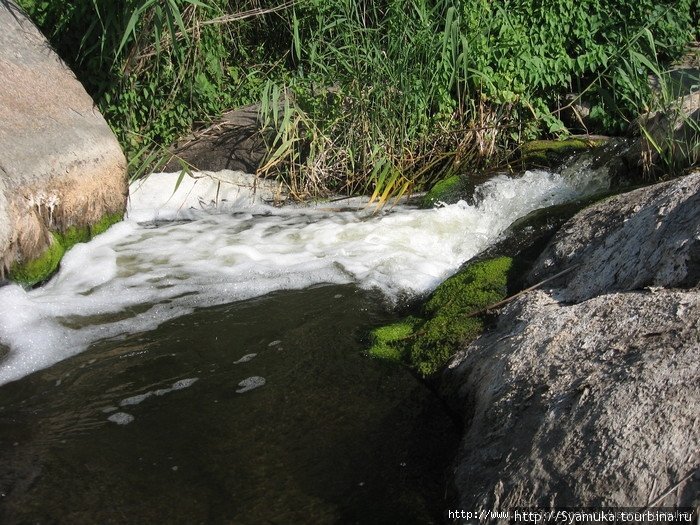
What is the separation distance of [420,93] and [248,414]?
4.03 metres

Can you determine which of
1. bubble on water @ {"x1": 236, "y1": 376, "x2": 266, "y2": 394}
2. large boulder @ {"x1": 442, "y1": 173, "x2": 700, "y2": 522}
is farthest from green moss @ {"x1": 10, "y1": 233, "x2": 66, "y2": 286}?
large boulder @ {"x1": 442, "y1": 173, "x2": 700, "y2": 522}

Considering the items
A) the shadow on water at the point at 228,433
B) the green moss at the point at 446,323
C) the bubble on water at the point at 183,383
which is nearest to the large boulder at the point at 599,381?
the green moss at the point at 446,323

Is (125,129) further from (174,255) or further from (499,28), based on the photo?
(499,28)

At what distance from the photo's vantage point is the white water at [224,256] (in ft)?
15.2

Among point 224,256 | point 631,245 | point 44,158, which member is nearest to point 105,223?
point 44,158

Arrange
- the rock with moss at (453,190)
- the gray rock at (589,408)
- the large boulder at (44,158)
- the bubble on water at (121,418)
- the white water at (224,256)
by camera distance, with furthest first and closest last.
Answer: the rock with moss at (453,190)
the large boulder at (44,158)
the white water at (224,256)
the bubble on water at (121,418)
the gray rock at (589,408)

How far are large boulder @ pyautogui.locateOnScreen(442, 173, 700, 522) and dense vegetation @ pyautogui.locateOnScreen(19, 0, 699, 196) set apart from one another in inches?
126

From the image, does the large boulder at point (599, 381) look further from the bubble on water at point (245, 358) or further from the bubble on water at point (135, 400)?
the bubble on water at point (135, 400)

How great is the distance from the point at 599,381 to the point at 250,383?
5.81 ft

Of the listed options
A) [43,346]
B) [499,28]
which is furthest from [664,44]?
[43,346]

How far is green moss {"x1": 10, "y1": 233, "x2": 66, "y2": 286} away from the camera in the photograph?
517 cm

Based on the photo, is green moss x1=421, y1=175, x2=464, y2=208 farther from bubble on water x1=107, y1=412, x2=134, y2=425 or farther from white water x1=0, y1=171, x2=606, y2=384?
bubble on water x1=107, y1=412, x2=134, y2=425

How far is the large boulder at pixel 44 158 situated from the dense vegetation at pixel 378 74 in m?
0.48

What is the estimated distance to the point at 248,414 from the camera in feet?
11.6
